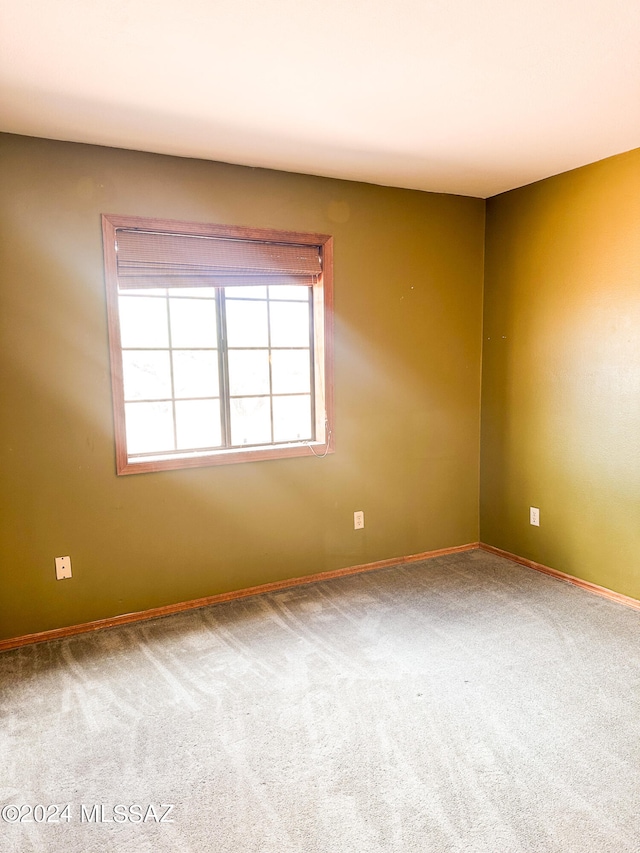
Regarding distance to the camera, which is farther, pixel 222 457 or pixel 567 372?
pixel 567 372

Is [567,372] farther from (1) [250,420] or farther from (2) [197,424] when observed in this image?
(2) [197,424]

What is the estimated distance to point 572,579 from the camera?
3.30 meters

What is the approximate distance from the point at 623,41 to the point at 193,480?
102 inches

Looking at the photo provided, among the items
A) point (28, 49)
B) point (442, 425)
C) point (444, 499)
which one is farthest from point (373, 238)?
point (28, 49)

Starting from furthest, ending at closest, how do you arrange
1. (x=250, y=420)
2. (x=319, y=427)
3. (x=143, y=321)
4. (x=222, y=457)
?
(x=319, y=427) → (x=250, y=420) → (x=222, y=457) → (x=143, y=321)

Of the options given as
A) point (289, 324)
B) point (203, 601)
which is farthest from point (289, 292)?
point (203, 601)

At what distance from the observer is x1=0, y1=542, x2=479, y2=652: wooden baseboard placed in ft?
8.88

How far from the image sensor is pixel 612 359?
3.02m

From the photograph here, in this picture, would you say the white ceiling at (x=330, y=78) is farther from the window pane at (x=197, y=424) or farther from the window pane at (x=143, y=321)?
the window pane at (x=197, y=424)

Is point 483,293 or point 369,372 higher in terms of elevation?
point 483,293

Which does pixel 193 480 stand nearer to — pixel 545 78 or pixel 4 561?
pixel 4 561

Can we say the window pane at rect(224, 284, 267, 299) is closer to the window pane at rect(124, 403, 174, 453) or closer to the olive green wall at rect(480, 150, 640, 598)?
the window pane at rect(124, 403, 174, 453)

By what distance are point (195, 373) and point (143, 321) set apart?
39 centimetres

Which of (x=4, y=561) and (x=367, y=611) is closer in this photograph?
(x=4, y=561)
